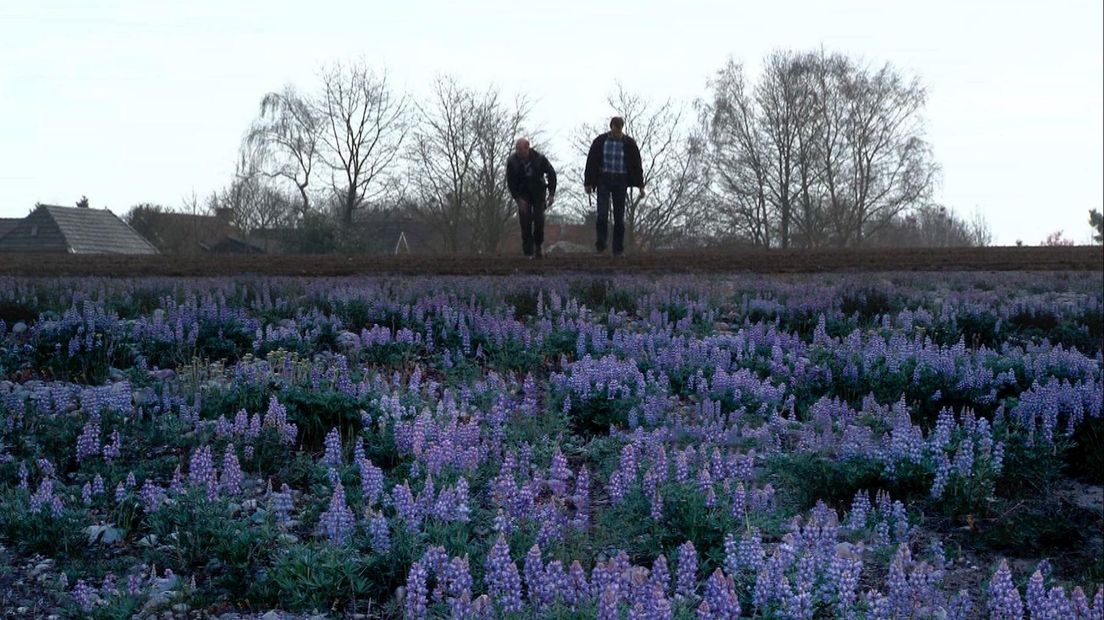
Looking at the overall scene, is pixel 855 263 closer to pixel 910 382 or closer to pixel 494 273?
pixel 494 273

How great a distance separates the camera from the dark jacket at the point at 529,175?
19.2 metres

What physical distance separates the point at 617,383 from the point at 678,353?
109cm

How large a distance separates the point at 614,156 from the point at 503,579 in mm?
15294

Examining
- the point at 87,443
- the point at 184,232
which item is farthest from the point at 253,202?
the point at 87,443

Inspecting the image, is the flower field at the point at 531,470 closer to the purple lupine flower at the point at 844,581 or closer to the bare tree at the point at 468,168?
the purple lupine flower at the point at 844,581

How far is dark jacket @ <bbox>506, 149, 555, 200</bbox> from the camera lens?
19172 millimetres

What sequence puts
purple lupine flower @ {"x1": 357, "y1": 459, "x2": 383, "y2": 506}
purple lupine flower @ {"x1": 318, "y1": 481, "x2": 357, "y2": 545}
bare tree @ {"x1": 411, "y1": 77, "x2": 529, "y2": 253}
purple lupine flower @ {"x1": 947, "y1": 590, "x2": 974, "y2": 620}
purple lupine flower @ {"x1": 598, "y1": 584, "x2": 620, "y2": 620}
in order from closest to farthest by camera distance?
1. purple lupine flower @ {"x1": 598, "y1": 584, "x2": 620, "y2": 620}
2. purple lupine flower @ {"x1": 947, "y1": 590, "x2": 974, "y2": 620}
3. purple lupine flower @ {"x1": 318, "y1": 481, "x2": 357, "y2": 545}
4. purple lupine flower @ {"x1": 357, "y1": 459, "x2": 383, "y2": 506}
5. bare tree @ {"x1": 411, "y1": 77, "x2": 529, "y2": 253}

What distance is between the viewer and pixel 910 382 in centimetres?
773

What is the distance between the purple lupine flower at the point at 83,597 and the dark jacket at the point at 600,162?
14675 mm

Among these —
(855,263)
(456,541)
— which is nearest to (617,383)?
(456,541)

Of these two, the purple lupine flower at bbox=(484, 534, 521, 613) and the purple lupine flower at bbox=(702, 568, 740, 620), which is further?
the purple lupine flower at bbox=(484, 534, 521, 613)

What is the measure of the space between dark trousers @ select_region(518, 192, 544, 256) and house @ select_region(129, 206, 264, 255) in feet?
194

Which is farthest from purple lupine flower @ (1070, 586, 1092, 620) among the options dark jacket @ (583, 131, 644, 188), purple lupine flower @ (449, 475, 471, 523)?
dark jacket @ (583, 131, 644, 188)

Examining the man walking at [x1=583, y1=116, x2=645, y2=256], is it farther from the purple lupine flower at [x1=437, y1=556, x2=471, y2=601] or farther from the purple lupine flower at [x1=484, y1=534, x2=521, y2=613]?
the purple lupine flower at [x1=484, y1=534, x2=521, y2=613]
